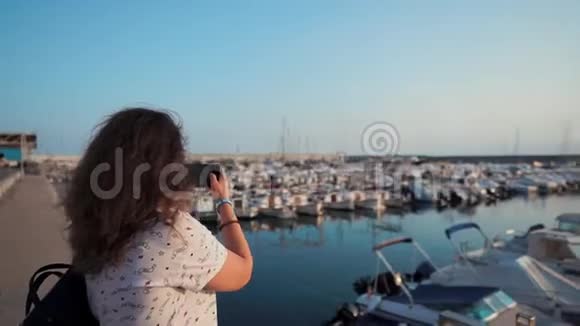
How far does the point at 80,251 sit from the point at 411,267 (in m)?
14.6

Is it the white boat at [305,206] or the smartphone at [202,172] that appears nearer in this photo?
the smartphone at [202,172]

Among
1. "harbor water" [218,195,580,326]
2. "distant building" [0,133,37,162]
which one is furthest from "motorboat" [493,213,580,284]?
"distant building" [0,133,37,162]

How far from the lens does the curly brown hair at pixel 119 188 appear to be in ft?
3.66

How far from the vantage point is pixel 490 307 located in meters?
4.75

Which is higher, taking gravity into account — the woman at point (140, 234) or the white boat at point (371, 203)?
the woman at point (140, 234)

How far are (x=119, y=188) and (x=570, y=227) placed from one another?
40.9ft

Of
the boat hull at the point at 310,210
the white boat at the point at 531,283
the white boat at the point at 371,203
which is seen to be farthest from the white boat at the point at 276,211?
the white boat at the point at 531,283

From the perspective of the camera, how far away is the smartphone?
1.32m

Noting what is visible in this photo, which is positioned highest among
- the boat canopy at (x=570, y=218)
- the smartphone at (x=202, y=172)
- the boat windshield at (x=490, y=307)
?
the smartphone at (x=202, y=172)

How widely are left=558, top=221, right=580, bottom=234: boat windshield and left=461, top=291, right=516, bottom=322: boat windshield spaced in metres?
7.05

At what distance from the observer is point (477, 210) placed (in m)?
30.5

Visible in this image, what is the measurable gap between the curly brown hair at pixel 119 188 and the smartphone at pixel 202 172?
0.09 meters

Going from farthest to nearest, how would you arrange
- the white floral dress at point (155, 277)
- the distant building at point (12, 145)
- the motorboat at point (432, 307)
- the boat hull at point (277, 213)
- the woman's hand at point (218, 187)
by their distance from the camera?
the distant building at point (12, 145), the boat hull at point (277, 213), the motorboat at point (432, 307), the woman's hand at point (218, 187), the white floral dress at point (155, 277)

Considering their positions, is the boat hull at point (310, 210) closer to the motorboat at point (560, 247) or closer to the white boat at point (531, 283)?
the motorboat at point (560, 247)
